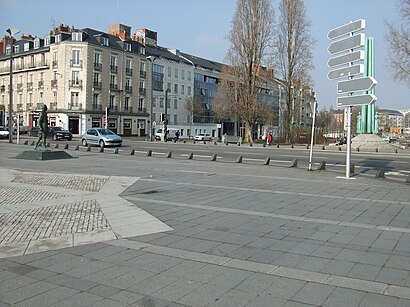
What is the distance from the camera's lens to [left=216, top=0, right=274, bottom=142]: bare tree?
150 feet

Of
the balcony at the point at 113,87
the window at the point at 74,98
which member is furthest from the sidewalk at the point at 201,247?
the balcony at the point at 113,87

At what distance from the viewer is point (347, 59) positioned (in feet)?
49.5

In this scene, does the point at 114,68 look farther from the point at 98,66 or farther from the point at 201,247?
the point at 201,247

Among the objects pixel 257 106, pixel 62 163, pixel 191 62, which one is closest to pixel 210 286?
pixel 62 163

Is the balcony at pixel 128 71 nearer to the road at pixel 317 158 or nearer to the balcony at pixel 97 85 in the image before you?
the balcony at pixel 97 85

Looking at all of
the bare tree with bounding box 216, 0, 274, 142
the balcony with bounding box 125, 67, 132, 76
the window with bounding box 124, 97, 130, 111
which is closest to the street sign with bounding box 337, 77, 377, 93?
the bare tree with bounding box 216, 0, 274, 142

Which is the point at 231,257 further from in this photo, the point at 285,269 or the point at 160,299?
the point at 160,299

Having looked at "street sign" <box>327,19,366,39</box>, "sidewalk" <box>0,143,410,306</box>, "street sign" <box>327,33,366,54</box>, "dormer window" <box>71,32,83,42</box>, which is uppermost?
"dormer window" <box>71,32,83,42</box>

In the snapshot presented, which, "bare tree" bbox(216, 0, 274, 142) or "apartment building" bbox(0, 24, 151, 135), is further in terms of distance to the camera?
"apartment building" bbox(0, 24, 151, 135)

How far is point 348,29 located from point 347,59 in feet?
3.66

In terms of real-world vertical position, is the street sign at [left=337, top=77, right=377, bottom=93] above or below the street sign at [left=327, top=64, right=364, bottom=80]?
below

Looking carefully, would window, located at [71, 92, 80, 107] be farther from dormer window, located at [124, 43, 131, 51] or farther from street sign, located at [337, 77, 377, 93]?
street sign, located at [337, 77, 377, 93]

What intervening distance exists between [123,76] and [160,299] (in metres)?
70.9

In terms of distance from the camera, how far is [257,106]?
156 feet
